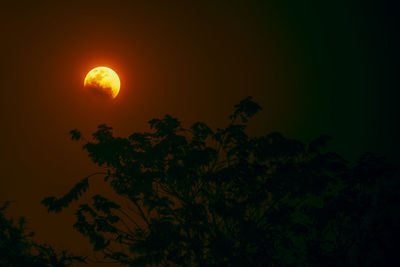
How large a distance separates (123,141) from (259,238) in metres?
2.24

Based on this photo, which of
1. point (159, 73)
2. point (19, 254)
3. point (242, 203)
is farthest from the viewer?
point (159, 73)

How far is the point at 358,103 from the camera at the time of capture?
7984 mm

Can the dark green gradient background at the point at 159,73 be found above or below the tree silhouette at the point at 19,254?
above

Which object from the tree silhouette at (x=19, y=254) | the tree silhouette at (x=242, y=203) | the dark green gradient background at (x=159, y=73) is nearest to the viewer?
the tree silhouette at (x=242, y=203)

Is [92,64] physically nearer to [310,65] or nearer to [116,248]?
[116,248]

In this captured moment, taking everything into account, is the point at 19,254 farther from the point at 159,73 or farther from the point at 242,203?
the point at 159,73

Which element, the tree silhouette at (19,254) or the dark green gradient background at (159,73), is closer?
the tree silhouette at (19,254)

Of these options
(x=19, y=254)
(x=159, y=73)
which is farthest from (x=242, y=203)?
(x=159, y=73)

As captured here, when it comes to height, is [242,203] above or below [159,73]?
below

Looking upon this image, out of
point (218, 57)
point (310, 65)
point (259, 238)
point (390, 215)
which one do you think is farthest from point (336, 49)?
point (259, 238)

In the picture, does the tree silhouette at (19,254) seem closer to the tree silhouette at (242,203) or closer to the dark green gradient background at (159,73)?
Result: the tree silhouette at (242,203)

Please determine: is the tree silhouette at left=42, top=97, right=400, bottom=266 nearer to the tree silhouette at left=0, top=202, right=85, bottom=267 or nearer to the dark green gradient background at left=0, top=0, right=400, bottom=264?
the tree silhouette at left=0, top=202, right=85, bottom=267

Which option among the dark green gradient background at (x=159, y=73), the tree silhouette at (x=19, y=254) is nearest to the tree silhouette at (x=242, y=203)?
the tree silhouette at (x=19, y=254)

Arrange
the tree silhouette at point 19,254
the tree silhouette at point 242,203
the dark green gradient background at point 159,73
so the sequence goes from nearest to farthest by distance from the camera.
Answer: the tree silhouette at point 242,203 → the tree silhouette at point 19,254 → the dark green gradient background at point 159,73
